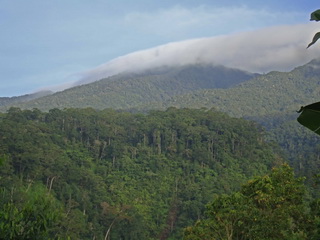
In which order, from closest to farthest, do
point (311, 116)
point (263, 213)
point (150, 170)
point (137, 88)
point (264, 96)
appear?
point (311, 116) < point (263, 213) < point (150, 170) < point (264, 96) < point (137, 88)

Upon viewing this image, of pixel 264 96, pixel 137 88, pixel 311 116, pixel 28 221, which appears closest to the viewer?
pixel 311 116

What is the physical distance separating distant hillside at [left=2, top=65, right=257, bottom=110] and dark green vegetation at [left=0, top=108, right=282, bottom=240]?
145ft

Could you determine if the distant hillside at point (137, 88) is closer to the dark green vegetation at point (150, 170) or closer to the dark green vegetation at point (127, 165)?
the dark green vegetation at point (150, 170)

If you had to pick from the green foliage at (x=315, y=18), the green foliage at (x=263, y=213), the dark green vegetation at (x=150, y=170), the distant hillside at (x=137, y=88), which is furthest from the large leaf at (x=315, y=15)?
the distant hillside at (x=137, y=88)

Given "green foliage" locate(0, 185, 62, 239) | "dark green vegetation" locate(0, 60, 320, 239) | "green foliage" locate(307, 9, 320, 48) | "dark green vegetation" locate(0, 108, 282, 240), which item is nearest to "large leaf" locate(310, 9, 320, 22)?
"green foliage" locate(307, 9, 320, 48)

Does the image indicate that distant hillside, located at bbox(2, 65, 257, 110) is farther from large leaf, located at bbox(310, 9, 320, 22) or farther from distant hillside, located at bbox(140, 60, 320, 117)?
large leaf, located at bbox(310, 9, 320, 22)

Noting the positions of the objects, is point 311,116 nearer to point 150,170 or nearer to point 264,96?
point 150,170

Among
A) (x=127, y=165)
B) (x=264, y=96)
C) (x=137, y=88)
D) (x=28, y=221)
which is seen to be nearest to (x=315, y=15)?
(x=28, y=221)

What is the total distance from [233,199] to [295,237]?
3.38 metres

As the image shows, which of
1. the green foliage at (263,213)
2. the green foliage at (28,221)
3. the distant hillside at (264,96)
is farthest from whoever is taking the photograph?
the distant hillside at (264,96)

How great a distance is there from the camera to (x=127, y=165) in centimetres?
4188

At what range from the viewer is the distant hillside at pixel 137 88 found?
96.3m

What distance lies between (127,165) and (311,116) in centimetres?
4130

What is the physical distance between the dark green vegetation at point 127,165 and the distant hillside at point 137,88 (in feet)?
145
